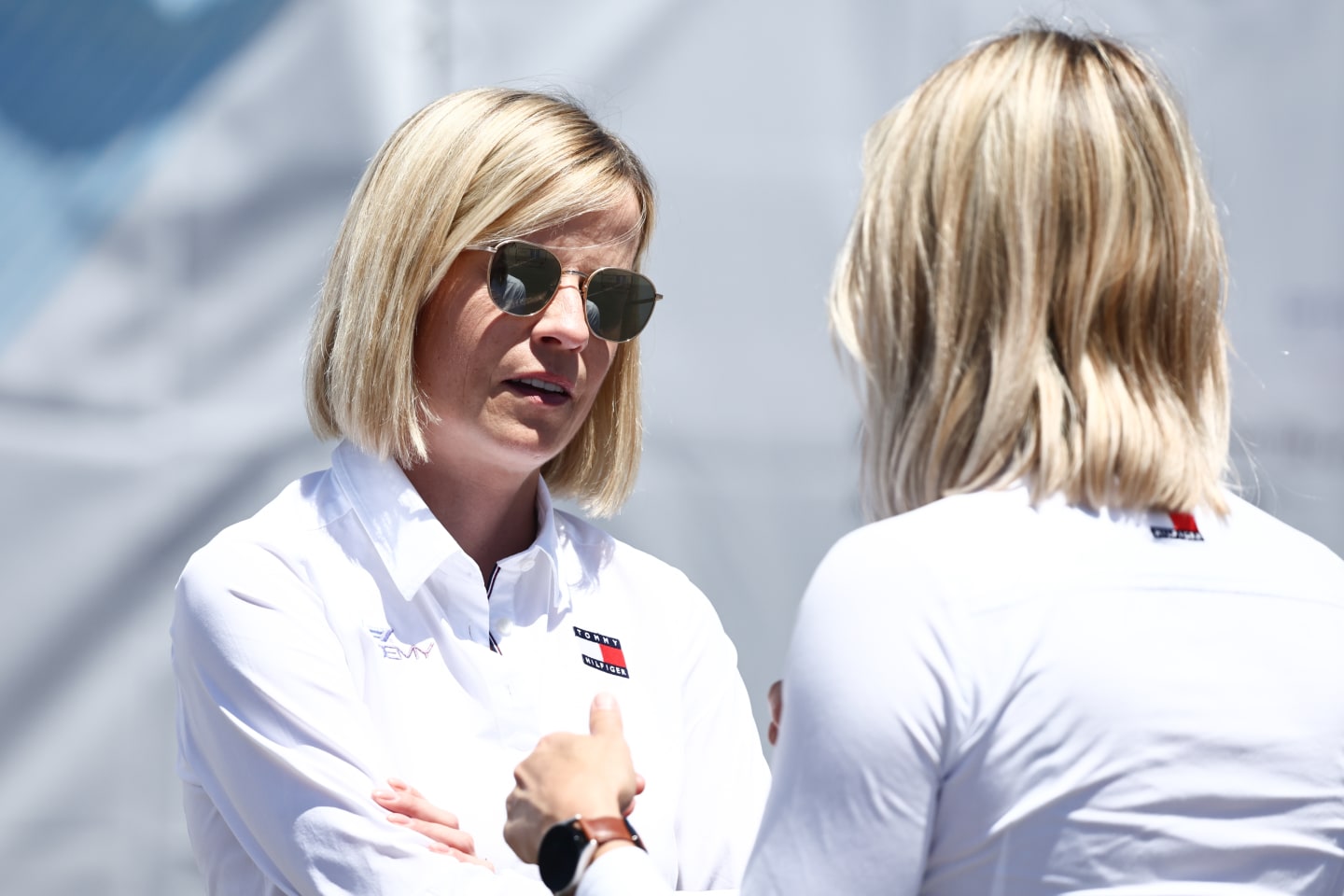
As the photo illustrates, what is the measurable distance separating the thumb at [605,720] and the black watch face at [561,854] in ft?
0.59

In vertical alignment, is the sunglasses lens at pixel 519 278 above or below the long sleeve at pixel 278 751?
above

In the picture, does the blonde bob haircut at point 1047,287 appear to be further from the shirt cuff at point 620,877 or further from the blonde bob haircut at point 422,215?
the blonde bob haircut at point 422,215

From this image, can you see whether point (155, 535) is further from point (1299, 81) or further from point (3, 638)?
point (1299, 81)

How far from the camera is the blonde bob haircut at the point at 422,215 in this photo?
1871 millimetres

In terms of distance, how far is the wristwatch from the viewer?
1216mm

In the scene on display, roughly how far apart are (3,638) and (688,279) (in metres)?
1.50

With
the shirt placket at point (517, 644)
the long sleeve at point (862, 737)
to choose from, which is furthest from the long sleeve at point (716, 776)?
the long sleeve at point (862, 737)

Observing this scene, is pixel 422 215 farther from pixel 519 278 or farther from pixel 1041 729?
pixel 1041 729

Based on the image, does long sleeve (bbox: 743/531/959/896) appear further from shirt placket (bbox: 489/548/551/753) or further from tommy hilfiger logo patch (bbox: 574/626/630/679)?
tommy hilfiger logo patch (bbox: 574/626/630/679)

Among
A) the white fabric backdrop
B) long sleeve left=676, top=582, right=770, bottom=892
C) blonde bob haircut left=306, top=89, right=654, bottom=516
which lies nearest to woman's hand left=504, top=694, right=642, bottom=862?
long sleeve left=676, top=582, right=770, bottom=892

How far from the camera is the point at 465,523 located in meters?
2.01

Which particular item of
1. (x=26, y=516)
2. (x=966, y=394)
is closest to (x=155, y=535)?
(x=26, y=516)

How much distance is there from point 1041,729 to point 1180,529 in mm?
233

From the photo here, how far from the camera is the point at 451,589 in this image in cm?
186
